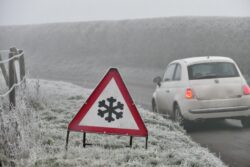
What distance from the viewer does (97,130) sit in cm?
754

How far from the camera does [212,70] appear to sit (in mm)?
13203

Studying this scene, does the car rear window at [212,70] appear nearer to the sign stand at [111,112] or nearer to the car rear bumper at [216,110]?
the car rear bumper at [216,110]

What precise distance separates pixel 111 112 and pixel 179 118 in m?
5.69

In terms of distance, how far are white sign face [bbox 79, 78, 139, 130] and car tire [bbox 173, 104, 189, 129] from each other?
540 cm

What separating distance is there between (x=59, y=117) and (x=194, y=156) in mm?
4329

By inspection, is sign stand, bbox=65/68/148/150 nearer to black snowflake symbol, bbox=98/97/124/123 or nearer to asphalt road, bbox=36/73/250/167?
black snowflake symbol, bbox=98/97/124/123

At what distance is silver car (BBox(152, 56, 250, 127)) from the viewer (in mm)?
12680

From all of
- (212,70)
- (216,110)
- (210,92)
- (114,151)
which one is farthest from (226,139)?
(114,151)

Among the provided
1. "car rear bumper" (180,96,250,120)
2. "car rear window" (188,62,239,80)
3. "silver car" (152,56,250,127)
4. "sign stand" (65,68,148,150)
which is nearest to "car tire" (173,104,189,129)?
"silver car" (152,56,250,127)

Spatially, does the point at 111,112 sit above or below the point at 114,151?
above

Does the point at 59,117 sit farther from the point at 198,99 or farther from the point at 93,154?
the point at 93,154

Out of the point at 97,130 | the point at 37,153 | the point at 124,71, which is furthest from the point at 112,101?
the point at 124,71

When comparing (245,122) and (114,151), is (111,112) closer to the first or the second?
(114,151)

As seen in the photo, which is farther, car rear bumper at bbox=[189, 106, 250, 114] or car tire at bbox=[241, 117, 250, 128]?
car tire at bbox=[241, 117, 250, 128]
